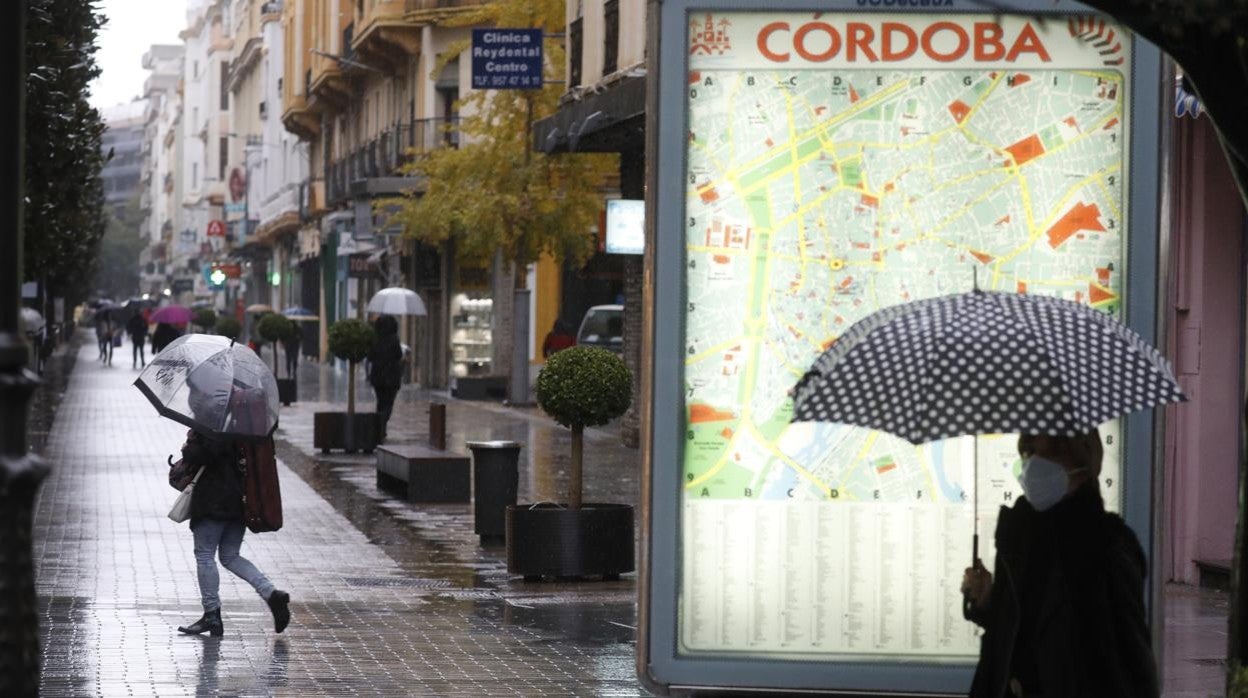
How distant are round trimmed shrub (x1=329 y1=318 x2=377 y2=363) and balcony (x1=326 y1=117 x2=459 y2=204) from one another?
47.1 feet

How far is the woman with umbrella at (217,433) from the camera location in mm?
12016

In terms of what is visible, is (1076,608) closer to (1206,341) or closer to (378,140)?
(1206,341)

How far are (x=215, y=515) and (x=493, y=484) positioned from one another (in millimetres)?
5193

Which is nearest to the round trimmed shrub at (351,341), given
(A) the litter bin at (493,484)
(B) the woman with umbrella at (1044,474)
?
(A) the litter bin at (493,484)

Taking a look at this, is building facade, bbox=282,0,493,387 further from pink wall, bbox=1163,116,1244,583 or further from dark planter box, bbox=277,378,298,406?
pink wall, bbox=1163,116,1244,583

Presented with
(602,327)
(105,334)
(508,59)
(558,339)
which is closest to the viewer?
(508,59)

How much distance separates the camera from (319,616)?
523 inches

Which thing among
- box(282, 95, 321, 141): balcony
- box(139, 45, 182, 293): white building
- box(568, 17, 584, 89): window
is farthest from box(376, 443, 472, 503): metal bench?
box(139, 45, 182, 293): white building

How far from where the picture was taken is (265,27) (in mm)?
81500

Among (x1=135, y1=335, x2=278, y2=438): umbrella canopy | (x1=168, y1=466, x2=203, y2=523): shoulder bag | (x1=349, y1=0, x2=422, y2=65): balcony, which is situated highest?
(x1=349, y1=0, x2=422, y2=65): balcony

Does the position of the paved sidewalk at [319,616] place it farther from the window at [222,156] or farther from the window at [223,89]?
the window at [223,89]

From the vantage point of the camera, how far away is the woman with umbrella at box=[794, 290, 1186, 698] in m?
6.30

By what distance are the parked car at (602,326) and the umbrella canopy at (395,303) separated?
4.47 m

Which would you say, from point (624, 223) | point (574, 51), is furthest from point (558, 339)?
point (624, 223)
